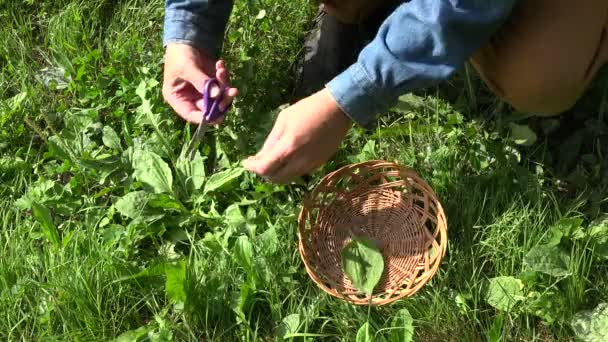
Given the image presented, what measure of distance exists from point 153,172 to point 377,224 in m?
0.54

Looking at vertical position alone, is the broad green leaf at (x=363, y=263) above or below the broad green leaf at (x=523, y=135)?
below

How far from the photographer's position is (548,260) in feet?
Answer: 4.81

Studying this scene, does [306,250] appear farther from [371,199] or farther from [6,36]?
[6,36]

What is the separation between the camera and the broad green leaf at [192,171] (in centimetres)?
172

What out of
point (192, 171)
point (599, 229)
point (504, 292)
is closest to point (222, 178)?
point (192, 171)

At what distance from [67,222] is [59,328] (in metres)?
0.28

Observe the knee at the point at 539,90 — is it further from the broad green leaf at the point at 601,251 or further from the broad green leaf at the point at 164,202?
the broad green leaf at the point at 164,202

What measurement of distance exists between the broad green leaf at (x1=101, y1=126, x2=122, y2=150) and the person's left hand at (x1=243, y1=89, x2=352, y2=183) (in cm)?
67

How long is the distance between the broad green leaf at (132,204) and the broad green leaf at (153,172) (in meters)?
0.04

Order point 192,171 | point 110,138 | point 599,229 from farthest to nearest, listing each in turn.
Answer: point 110,138 → point 192,171 → point 599,229

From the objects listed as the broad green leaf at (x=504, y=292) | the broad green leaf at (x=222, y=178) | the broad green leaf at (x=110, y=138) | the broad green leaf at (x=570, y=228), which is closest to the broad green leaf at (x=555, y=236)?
the broad green leaf at (x=570, y=228)

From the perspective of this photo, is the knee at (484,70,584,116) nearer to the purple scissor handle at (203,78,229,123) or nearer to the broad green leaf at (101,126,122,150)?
the purple scissor handle at (203,78,229,123)

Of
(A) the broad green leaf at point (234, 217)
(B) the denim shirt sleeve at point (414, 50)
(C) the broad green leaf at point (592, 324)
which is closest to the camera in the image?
(B) the denim shirt sleeve at point (414, 50)

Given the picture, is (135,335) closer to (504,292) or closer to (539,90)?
(504,292)
